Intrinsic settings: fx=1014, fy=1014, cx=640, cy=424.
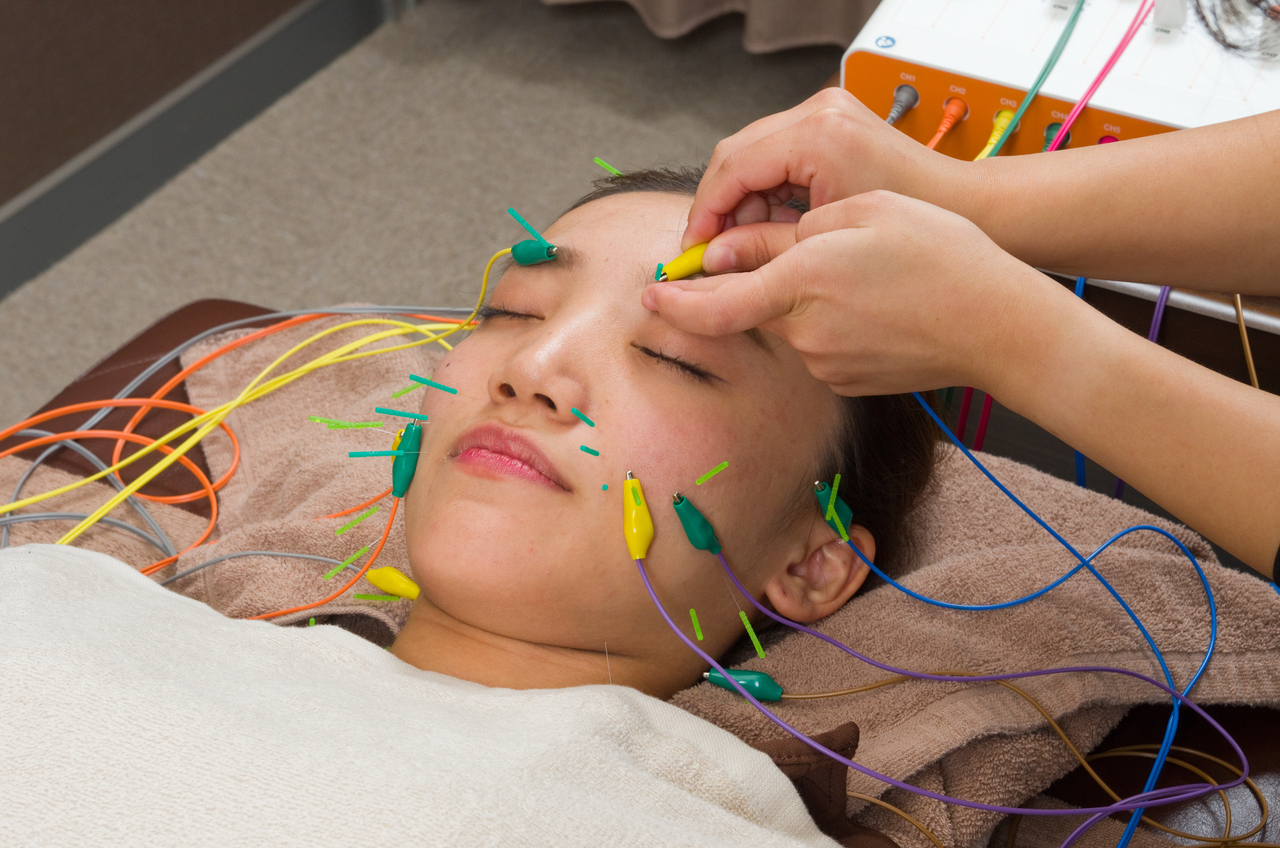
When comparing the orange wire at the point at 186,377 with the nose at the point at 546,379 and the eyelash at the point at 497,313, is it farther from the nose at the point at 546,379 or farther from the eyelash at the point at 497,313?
the nose at the point at 546,379

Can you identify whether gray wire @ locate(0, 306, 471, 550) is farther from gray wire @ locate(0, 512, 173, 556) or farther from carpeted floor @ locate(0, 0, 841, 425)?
carpeted floor @ locate(0, 0, 841, 425)

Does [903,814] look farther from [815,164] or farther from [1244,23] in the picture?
[1244,23]

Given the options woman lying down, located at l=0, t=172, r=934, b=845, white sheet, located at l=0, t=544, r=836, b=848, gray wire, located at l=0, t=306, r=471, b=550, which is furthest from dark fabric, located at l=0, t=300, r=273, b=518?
white sheet, located at l=0, t=544, r=836, b=848

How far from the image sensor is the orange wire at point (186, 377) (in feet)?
4.76

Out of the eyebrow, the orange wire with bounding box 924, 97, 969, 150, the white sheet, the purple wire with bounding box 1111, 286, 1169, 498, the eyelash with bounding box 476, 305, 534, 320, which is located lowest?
the white sheet

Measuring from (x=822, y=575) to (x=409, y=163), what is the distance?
7.39 feet

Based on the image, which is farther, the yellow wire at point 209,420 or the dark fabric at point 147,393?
the dark fabric at point 147,393

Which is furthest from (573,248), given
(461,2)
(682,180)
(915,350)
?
(461,2)

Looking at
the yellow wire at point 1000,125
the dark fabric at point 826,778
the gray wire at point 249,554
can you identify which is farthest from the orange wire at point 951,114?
the gray wire at point 249,554

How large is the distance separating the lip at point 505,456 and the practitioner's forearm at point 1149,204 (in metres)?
0.46

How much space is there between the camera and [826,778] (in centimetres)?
98

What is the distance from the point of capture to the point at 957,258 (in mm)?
817

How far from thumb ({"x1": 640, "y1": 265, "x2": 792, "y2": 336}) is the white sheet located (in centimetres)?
35

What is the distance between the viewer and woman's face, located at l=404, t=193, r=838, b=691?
3.23ft
